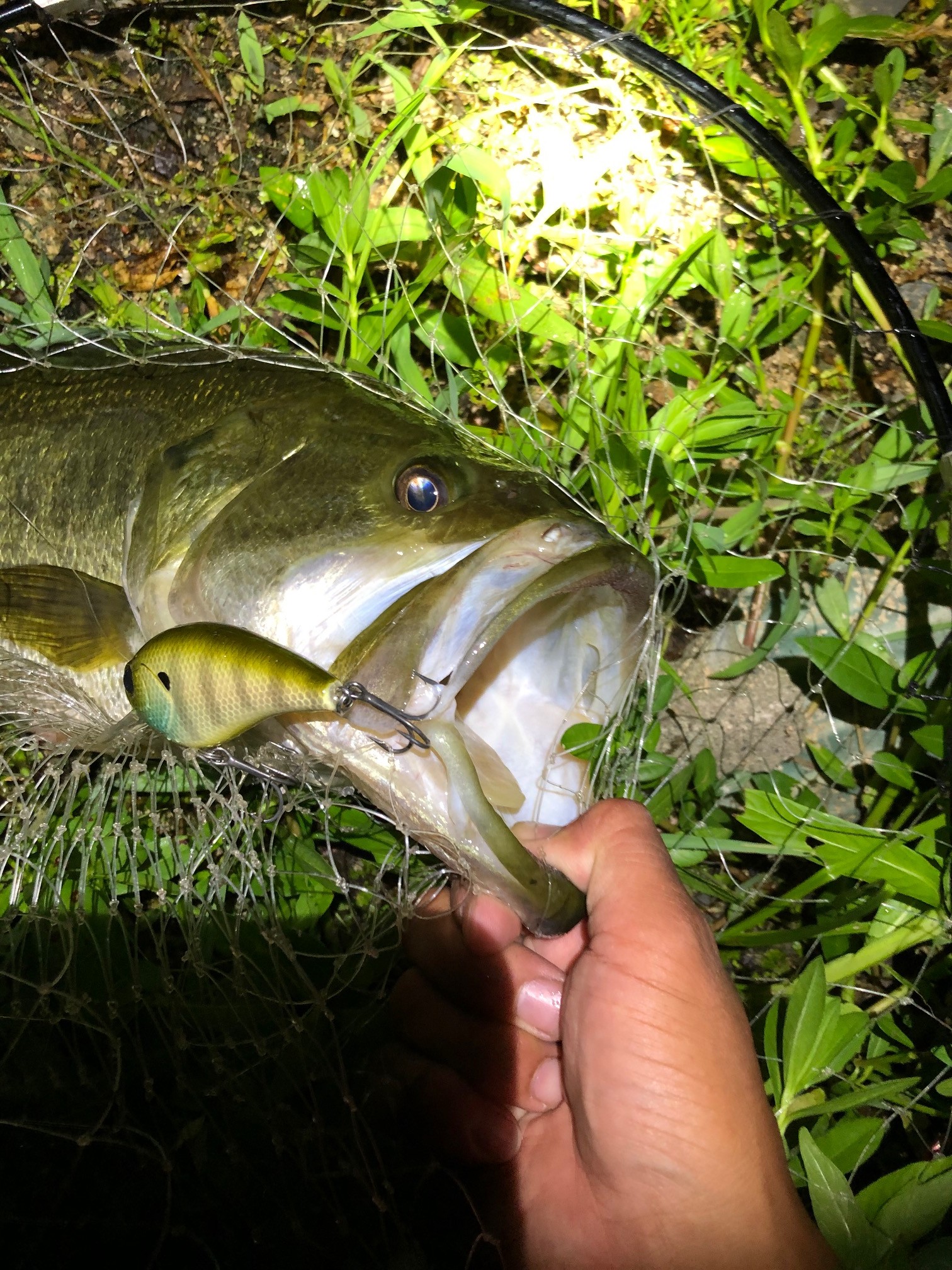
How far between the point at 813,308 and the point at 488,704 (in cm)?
166

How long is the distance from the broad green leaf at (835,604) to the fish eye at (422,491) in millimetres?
1339

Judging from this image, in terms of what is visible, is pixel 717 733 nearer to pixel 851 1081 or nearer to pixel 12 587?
pixel 851 1081

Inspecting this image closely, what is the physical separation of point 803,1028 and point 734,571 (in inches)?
45.2

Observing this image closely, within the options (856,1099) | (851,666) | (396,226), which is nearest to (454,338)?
(396,226)

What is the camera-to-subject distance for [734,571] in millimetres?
2326

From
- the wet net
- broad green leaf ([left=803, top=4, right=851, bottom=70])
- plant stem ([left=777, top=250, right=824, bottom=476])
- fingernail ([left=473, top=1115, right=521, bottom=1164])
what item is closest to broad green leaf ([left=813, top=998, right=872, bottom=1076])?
the wet net

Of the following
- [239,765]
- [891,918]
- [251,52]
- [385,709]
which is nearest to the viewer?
[385,709]

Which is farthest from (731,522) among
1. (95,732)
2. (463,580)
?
(95,732)

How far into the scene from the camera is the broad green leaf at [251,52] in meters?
2.71

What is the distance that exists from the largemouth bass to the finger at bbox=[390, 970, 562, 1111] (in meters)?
0.54

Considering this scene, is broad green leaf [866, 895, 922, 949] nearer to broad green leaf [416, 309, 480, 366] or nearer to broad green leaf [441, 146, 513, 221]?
broad green leaf [416, 309, 480, 366]

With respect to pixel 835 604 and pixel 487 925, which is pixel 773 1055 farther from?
pixel 835 604

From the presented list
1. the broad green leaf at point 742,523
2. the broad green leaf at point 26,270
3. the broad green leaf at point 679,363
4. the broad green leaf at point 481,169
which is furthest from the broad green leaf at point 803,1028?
the broad green leaf at point 26,270

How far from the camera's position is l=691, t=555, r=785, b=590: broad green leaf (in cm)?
229
